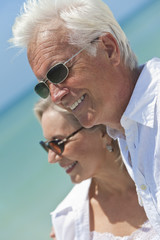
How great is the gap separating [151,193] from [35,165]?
25.7 feet

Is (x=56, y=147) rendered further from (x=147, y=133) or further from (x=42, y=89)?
(x=147, y=133)

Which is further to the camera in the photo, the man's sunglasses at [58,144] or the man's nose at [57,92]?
the man's sunglasses at [58,144]

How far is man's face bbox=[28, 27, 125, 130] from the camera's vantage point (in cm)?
255

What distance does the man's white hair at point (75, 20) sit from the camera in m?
2.55

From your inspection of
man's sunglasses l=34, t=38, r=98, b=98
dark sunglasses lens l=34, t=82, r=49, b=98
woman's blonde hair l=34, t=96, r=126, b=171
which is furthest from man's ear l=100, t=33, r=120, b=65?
woman's blonde hair l=34, t=96, r=126, b=171

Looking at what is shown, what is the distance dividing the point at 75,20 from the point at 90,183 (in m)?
1.61

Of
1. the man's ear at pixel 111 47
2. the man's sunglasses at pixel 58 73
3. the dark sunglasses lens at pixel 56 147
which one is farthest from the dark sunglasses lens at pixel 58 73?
the dark sunglasses lens at pixel 56 147

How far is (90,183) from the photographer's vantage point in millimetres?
3707

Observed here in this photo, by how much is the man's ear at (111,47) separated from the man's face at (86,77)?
0.04 feet

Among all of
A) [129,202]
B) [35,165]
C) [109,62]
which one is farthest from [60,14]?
[35,165]

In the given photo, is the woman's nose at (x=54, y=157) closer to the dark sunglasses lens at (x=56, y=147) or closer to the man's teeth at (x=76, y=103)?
the dark sunglasses lens at (x=56, y=147)

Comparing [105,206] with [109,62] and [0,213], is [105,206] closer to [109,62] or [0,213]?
[109,62]

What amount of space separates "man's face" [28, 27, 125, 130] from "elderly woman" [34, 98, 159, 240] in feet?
2.89

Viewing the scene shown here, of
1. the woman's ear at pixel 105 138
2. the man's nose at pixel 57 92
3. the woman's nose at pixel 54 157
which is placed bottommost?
the woman's ear at pixel 105 138
